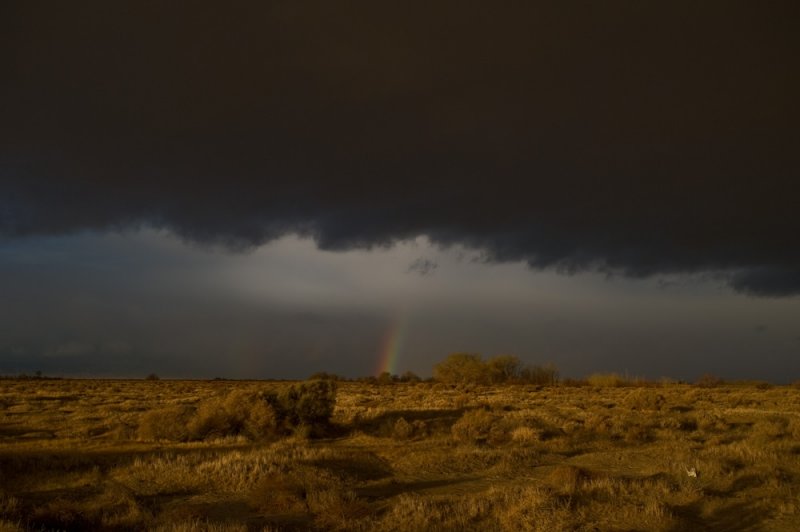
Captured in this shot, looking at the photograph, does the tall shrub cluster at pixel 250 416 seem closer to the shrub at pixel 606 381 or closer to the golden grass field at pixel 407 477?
the golden grass field at pixel 407 477

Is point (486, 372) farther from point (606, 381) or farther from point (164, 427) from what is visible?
point (164, 427)

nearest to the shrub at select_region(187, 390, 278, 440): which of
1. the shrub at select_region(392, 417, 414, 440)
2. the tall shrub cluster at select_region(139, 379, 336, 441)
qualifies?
the tall shrub cluster at select_region(139, 379, 336, 441)

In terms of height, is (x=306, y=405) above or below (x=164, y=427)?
above

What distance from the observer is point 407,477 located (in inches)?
600

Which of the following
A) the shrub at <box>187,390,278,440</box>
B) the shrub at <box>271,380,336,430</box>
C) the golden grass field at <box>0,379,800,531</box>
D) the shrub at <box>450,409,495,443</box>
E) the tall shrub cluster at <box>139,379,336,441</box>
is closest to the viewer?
the golden grass field at <box>0,379,800,531</box>

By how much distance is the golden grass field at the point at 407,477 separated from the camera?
418 inches

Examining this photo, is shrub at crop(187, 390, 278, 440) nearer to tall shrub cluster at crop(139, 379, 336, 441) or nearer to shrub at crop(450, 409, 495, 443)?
tall shrub cluster at crop(139, 379, 336, 441)

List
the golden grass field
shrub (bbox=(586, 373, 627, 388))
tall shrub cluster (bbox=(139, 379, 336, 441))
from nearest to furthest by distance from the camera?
the golden grass field, tall shrub cluster (bbox=(139, 379, 336, 441)), shrub (bbox=(586, 373, 627, 388))

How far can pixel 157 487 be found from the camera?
13.3 m

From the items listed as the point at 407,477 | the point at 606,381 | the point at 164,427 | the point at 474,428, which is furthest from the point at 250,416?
the point at 606,381

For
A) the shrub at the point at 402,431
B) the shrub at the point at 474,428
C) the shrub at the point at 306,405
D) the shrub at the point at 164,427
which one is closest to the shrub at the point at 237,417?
the shrub at the point at 164,427

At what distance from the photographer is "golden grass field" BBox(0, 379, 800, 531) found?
10.6m

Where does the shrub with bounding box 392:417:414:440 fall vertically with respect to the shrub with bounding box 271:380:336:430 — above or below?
below

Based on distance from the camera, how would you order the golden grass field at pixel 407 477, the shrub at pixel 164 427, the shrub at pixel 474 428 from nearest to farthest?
the golden grass field at pixel 407 477
the shrub at pixel 164 427
the shrub at pixel 474 428
